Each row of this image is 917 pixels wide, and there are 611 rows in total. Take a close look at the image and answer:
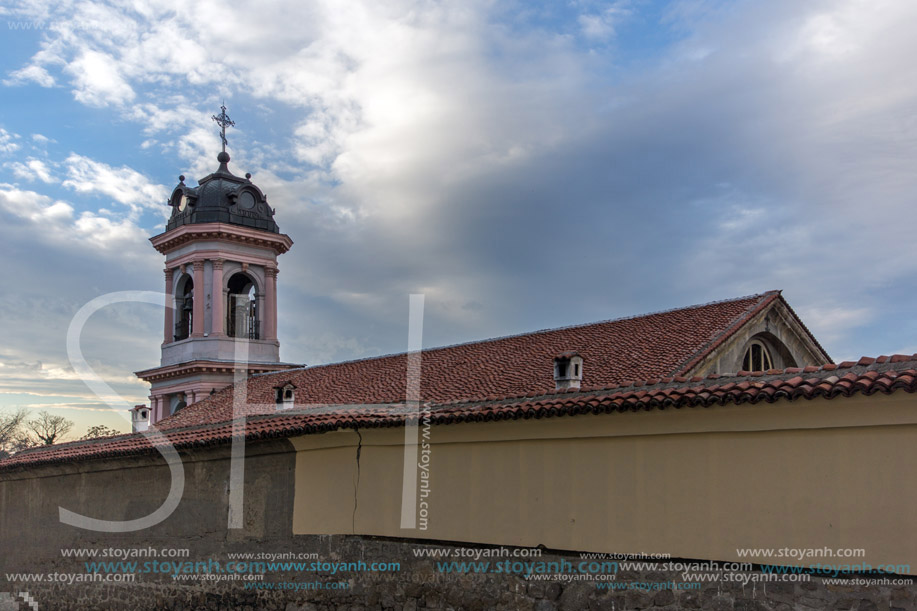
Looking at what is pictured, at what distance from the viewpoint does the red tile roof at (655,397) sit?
24.7 ft

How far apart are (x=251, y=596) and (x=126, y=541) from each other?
3.99 meters

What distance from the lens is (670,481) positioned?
880 cm

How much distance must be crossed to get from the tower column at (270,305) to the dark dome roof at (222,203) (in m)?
1.40

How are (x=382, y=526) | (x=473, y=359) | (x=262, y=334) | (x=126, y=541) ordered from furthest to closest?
1. (x=262, y=334)
2. (x=473, y=359)
3. (x=126, y=541)
4. (x=382, y=526)

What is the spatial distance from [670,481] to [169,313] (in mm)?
20902

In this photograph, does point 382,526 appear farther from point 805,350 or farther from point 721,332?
point 805,350

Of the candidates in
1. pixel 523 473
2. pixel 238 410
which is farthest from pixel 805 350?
pixel 238 410

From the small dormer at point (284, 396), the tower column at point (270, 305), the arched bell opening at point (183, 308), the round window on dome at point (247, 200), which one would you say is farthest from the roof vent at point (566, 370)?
Result: the arched bell opening at point (183, 308)

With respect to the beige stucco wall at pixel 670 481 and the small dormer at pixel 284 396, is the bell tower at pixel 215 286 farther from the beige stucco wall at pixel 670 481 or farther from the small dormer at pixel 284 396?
the beige stucco wall at pixel 670 481

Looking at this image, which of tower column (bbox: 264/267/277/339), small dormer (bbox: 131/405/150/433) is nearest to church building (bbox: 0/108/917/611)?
small dormer (bbox: 131/405/150/433)

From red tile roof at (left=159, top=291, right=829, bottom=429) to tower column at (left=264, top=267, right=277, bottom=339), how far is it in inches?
233

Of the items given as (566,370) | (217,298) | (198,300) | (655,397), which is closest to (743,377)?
(655,397)

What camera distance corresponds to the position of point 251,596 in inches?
498

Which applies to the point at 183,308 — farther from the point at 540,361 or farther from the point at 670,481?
the point at 670,481
